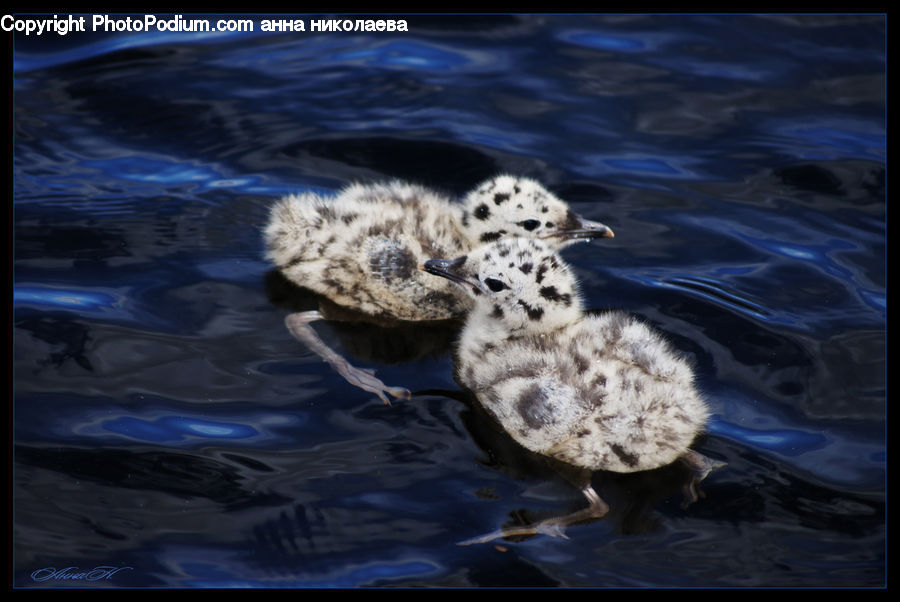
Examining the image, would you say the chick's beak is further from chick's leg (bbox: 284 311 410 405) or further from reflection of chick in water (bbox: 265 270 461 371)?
chick's leg (bbox: 284 311 410 405)

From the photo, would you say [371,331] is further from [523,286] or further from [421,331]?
[523,286]

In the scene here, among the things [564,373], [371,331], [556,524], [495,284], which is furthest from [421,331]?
[556,524]

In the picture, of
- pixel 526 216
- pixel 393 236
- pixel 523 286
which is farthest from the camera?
pixel 526 216

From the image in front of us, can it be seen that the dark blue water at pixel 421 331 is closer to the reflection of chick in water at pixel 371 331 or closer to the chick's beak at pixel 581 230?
the reflection of chick in water at pixel 371 331

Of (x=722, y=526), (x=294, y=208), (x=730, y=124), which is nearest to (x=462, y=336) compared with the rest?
(x=294, y=208)

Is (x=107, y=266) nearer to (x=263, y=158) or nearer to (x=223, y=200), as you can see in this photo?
(x=223, y=200)

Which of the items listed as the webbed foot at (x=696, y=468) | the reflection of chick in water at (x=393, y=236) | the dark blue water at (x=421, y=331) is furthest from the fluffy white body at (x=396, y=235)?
the webbed foot at (x=696, y=468)
